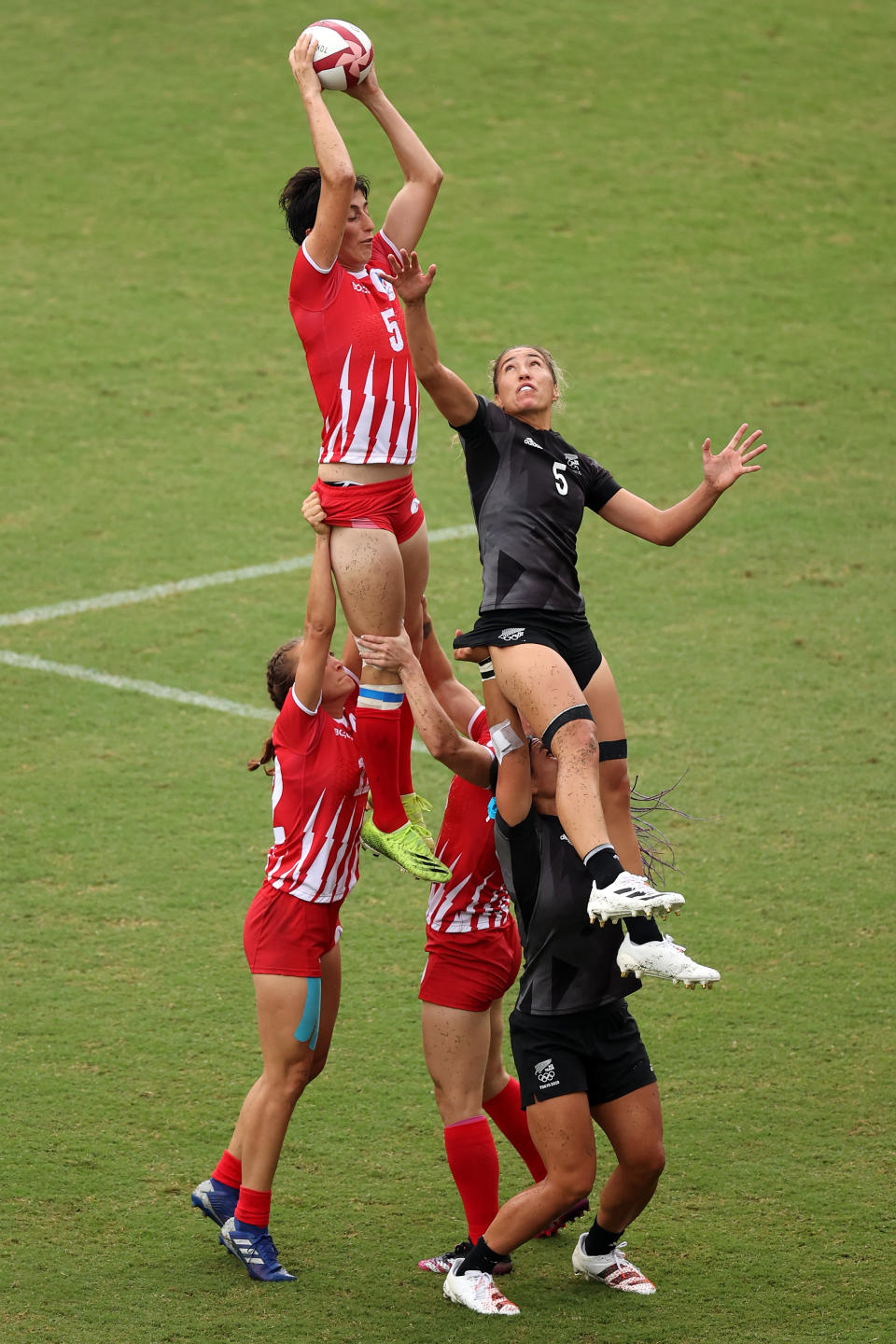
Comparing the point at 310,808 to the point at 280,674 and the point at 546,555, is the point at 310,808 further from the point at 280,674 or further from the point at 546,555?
the point at 546,555

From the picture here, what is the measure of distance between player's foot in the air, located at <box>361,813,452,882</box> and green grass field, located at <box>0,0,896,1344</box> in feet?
3.81

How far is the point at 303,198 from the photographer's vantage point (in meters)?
5.69

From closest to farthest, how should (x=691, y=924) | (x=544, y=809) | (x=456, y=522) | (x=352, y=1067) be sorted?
(x=544, y=809) < (x=352, y=1067) < (x=691, y=924) < (x=456, y=522)

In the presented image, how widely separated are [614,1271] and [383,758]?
1.75 m

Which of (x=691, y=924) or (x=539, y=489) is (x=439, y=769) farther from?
(x=539, y=489)

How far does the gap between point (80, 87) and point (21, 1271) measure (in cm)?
1538

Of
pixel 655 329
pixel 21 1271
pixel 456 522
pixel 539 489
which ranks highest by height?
pixel 655 329

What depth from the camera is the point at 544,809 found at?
17.2 ft

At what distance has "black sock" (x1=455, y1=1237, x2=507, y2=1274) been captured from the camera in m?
5.02

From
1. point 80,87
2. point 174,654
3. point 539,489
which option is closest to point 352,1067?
point 539,489

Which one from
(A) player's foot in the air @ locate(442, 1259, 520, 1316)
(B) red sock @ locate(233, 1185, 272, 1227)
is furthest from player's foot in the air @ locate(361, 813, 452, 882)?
(A) player's foot in the air @ locate(442, 1259, 520, 1316)

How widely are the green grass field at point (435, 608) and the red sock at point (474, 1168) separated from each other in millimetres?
246

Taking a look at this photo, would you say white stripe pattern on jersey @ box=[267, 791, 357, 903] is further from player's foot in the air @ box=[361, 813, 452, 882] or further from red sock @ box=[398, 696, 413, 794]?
red sock @ box=[398, 696, 413, 794]

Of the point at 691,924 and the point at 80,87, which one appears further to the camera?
the point at 80,87
